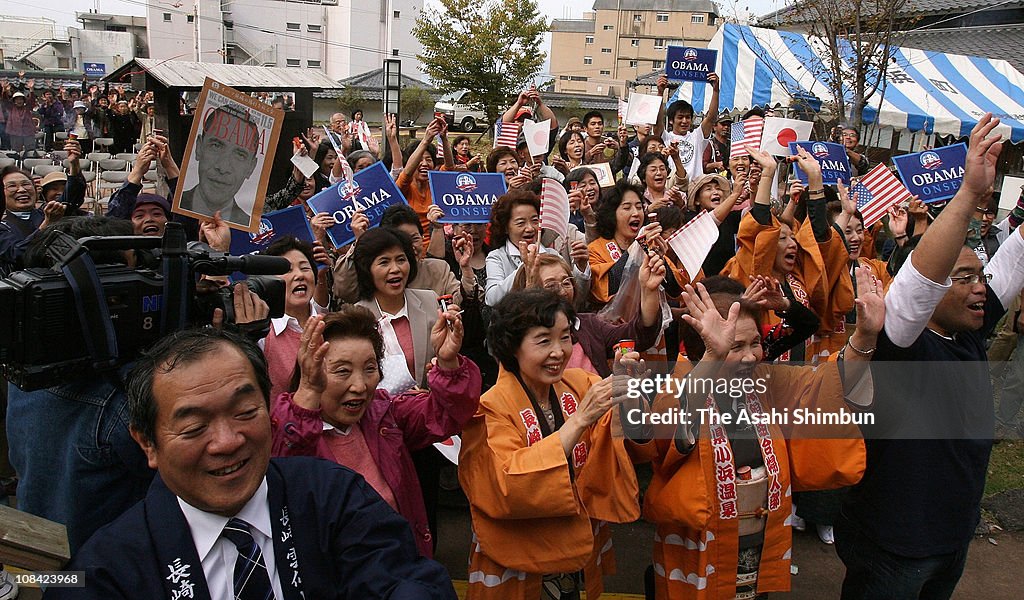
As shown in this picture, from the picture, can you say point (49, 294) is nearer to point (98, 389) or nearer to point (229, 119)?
point (98, 389)

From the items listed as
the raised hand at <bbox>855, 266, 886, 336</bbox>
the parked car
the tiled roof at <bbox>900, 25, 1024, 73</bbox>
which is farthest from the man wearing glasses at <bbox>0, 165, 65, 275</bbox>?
the parked car

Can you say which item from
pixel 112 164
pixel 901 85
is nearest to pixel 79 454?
pixel 112 164

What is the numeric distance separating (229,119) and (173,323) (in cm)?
189

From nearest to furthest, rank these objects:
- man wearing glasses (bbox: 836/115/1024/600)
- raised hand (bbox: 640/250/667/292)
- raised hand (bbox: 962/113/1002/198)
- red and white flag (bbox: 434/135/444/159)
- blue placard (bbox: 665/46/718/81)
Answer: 1. raised hand (bbox: 962/113/1002/198)
2. man wearing glasses (bbox: 836/115/1024/600)
3. raised hand (bbox: 640/250/667/292)
4. red and white flag (bbox: 434/135/444/159)
5. blue placard (bbox: 665/46/718/81)

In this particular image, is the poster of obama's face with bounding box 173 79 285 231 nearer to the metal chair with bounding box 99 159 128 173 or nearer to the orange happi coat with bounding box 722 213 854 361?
the orange happi coat with bounding box 722 213 854 361

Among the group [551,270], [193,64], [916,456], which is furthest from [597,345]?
[193,64]

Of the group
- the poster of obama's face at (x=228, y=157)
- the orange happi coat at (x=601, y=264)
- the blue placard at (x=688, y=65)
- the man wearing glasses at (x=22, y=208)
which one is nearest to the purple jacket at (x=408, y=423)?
the poster of obama's face at (x=228, y=157)

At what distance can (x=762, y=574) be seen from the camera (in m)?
2.80

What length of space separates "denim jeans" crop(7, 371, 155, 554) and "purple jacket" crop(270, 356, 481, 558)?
476 mm

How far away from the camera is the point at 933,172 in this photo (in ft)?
17.5

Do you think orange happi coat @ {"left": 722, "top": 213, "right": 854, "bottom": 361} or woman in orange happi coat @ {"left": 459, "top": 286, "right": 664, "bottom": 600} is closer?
woman in orange happi coat @ {"left": 459, "top": 286, "right": 664, "bottom": 600}

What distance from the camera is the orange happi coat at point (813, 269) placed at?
169 inches

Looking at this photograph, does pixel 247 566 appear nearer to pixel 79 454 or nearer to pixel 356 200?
pixel 79 454

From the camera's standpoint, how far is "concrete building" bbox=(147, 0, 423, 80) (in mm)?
52469
